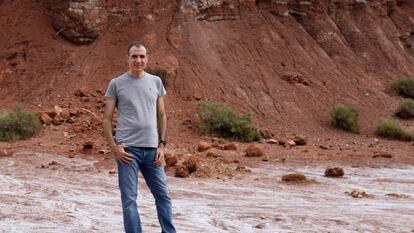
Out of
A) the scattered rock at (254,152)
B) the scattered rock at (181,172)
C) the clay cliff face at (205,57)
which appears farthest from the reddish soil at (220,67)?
the scattered rock at (181,172)

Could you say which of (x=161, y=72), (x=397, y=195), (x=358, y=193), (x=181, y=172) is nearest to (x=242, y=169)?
(x=181, y=172)

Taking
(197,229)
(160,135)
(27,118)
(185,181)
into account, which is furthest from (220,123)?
(160,135)

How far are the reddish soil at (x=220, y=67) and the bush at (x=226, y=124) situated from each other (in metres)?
0.49

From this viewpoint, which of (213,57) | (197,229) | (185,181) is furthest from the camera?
(213,57)

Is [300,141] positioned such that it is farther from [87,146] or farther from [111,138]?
[111,138]

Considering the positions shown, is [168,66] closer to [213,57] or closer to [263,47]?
[213,57]

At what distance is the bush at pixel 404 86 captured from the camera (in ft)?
79.8

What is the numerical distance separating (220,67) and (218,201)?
513 inches

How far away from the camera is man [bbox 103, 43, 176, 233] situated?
527cm

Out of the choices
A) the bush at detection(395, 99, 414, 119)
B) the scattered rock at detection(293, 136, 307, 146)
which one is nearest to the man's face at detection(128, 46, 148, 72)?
the scattered rock at detection(293, 136, 307, 146)

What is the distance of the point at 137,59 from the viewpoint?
5.34 m

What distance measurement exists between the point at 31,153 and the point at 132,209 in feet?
30.7

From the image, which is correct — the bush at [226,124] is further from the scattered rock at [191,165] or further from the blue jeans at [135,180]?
the blue jeans at [135,180]

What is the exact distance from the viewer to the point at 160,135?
5.53 metres
